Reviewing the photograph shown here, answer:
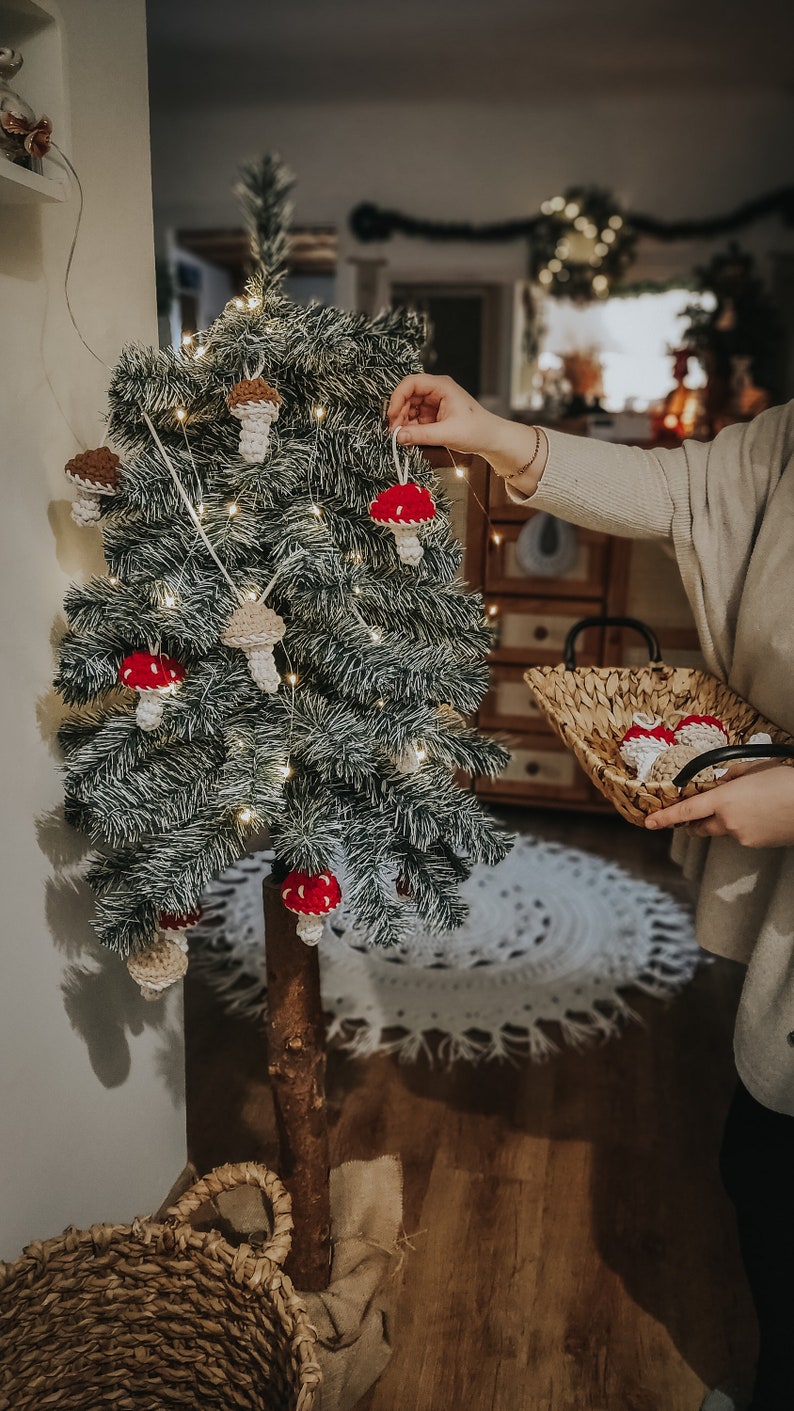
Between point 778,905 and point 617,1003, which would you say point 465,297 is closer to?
point 617,1003

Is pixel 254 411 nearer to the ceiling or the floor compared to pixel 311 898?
nearer to the ceiling

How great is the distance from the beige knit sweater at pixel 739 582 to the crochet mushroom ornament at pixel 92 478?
1.71 ft

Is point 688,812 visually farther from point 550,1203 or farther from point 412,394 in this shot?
point 550,1203

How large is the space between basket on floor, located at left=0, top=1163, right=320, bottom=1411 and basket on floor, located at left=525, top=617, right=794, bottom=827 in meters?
0.62

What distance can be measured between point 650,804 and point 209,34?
3570 millimetres

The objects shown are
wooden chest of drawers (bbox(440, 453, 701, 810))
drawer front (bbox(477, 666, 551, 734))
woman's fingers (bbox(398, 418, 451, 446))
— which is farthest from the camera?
drawer front (bbox(477, 666, 551, 734))

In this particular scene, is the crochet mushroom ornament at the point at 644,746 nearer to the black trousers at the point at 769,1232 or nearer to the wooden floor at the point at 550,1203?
the black trousers at the point at 769,1232

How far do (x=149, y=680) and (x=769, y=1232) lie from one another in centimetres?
94

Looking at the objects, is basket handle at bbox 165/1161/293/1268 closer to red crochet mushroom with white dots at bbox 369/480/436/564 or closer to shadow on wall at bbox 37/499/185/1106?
shadow on wall at bbox 37/499/185/1106

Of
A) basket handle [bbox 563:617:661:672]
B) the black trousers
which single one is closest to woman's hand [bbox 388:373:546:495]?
basket handle [bbox 563:617:661:672]

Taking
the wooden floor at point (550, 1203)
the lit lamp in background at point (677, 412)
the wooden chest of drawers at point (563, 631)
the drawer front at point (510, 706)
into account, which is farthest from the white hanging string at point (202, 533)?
the lit lamp in background at point (677, 412)

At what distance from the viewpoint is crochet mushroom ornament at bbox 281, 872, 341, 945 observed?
0.96 meters

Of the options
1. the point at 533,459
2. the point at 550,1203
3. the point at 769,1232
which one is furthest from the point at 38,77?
the point at 550,1203

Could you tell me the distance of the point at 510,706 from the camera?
2857mm
